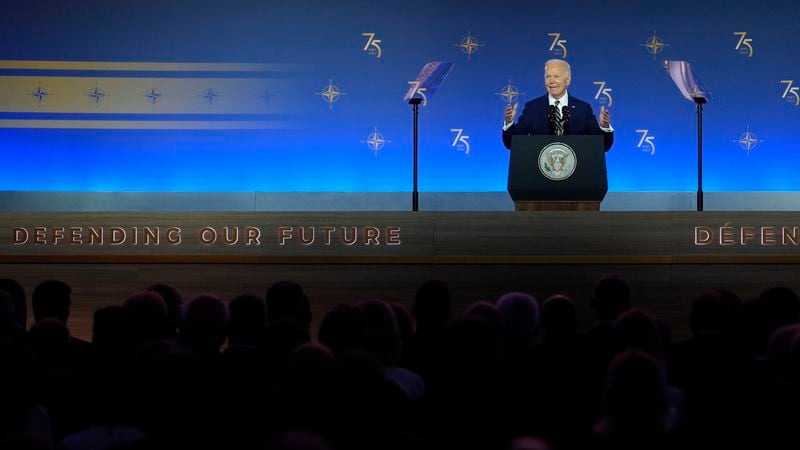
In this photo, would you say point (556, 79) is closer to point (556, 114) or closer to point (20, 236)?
point (556, 114)

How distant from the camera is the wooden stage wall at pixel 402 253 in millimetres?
6758

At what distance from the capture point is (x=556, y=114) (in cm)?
797

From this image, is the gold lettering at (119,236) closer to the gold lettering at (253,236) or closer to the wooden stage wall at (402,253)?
the wooden stage wall at (402,253)

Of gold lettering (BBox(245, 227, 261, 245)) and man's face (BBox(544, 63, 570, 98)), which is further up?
man's face (BBox(544, 63, 570, 98))

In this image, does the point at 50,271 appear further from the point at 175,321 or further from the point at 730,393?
the point at 730,393

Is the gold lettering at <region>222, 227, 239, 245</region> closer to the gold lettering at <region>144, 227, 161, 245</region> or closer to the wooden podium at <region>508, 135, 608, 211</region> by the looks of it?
the gold lettering at <region>144, 227, 161, 245</region>

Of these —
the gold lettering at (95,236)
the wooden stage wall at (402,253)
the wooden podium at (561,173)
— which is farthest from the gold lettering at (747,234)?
the gold lettering at (95,236)

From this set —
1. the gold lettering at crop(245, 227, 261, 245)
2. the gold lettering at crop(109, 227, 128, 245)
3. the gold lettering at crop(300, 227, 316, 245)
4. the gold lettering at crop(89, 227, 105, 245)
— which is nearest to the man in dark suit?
the gold lettering at crop(300, 227, 316, 245)

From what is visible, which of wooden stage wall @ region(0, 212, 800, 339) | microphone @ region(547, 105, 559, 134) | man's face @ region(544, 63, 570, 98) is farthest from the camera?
man's face @ region(544, 63, 570, 98)

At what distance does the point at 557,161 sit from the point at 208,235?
241 centimetres

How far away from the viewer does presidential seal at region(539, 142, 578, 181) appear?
23.2ft

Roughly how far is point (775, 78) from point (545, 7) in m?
2.31

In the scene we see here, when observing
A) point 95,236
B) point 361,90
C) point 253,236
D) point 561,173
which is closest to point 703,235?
point 561,173

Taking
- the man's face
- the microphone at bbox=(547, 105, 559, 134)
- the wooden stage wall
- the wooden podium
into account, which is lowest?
the wooden stage wall
